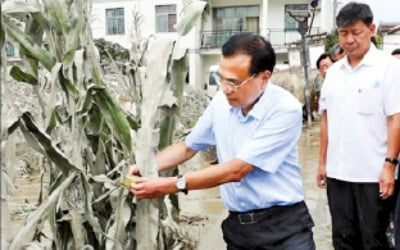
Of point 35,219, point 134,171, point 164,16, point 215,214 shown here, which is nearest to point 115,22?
point 164,16

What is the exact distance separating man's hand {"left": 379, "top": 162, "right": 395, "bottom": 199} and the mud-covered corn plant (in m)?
1.11

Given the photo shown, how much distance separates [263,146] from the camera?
1.90m

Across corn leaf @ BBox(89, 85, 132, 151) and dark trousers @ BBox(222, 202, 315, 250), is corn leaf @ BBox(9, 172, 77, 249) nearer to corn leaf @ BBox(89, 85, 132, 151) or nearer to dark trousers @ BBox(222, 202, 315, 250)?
corn leaf @ BBox(89, 85, 132, 151)

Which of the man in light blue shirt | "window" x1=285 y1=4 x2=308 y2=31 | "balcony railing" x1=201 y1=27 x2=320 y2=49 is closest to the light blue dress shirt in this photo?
the man in light blue shirt

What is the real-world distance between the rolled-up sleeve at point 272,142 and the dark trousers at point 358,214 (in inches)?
35.6

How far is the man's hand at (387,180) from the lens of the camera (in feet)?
8.55

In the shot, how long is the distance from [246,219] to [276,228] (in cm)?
11

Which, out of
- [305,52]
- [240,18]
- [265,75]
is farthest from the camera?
[240,18]

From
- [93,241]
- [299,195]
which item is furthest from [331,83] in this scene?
[93,241]

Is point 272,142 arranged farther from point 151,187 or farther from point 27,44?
point 27,44

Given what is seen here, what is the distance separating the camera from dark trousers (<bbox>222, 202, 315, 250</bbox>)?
201cm

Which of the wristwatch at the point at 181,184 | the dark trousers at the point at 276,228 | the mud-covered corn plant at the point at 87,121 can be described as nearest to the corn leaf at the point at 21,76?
the mud-covered corn plant at the point at 87,121

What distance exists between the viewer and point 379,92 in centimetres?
265

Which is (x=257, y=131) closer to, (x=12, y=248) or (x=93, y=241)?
(x=93, y=241)
